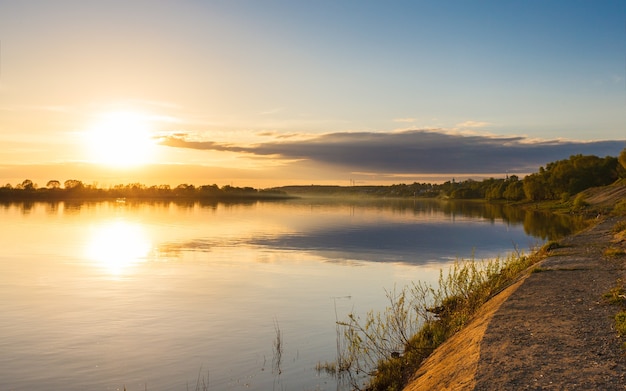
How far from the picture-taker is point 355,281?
35812 millimetres

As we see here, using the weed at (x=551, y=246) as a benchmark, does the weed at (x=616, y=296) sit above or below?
above

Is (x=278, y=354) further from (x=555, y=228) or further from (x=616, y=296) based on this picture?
(x=555, y=228)

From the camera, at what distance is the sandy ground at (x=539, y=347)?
11.8 metres

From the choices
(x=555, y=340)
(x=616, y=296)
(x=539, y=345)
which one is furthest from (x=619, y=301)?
(x=539, y=345)

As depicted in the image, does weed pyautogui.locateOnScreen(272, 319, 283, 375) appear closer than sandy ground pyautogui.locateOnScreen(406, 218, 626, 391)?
No

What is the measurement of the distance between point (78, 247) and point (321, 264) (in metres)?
29.9

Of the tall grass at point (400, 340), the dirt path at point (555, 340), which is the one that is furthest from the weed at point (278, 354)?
the dirt path at point (555, 340)

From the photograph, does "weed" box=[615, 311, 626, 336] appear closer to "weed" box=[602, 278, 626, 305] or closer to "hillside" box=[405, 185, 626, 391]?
"hillside" box=[405, 185, 626, 391]

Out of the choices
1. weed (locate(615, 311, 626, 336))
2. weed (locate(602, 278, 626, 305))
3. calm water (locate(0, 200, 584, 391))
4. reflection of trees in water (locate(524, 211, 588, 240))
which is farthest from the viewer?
reflection of trees in water (locate(524, 211, 588, 240))

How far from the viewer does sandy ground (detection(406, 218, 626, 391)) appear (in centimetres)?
1178

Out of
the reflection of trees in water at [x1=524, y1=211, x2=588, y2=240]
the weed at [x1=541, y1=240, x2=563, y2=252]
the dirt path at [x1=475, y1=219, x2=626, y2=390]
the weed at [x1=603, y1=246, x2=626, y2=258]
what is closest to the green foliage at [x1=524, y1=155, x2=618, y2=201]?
the reflection of trees in water at [x1=524, y1=211, x2=588, y2=240]

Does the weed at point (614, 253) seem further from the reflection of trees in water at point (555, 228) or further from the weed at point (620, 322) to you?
the reflection of trees in water at point (555, 228)

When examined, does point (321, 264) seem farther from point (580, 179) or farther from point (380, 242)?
point (580, 179)

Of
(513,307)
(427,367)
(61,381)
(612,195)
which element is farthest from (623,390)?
(612,195)
